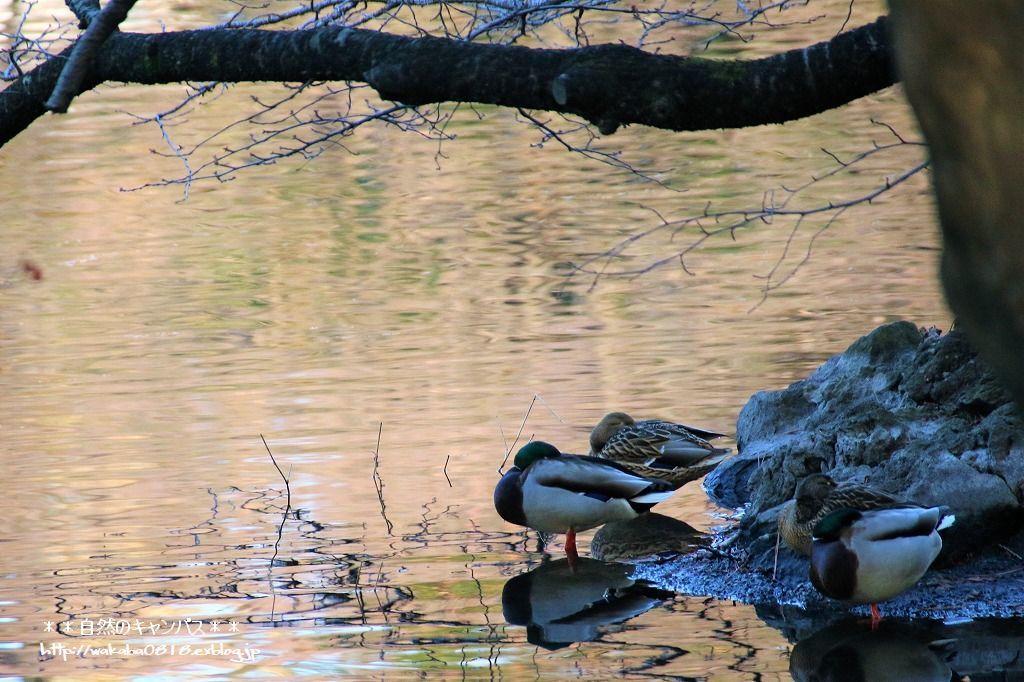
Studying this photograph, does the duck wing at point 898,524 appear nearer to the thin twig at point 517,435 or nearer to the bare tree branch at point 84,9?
the thin twig at point 517,435

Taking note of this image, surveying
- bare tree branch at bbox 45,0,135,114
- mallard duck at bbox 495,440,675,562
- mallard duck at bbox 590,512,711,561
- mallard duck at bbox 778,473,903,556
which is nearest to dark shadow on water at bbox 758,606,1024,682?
mallard duck at bbox 778,473,903,556

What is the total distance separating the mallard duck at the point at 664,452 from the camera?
26.1ft

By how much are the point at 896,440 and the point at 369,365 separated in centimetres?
488

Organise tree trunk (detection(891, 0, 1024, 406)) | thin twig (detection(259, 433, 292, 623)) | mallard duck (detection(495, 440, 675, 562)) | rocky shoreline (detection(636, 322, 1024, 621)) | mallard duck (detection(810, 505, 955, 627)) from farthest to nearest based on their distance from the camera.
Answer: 1. mallard duck (detection(495, 440, 675, 562))
2. thin twig (detection(259, 433, 292, 623))
3. rocky shoreline (detection(636, 322, 1024, 621))
4. mallard duck (detection(810, 505, 955, 627))
5. tree trunk (detection(891, 0, 1024, 406))

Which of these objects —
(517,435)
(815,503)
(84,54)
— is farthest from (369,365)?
(84,54)

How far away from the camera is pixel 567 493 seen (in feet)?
23.2

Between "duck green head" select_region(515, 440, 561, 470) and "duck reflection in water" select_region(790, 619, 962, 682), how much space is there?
77.2 inches

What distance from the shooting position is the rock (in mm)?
6164

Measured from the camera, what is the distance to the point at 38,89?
5.01 meters

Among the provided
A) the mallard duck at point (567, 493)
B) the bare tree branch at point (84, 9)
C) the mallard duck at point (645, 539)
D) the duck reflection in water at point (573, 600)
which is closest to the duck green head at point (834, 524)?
the duck reflection in water at point (573, 600)

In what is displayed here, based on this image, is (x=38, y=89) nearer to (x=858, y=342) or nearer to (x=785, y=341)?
(x=858, y=342)

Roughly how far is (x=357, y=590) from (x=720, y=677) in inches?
73.5

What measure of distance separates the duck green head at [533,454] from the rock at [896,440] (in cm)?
99

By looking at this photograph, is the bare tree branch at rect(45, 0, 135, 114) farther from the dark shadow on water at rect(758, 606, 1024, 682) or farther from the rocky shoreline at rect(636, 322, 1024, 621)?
the rocky shoreline at rect(636, 322, 1024, 621)
